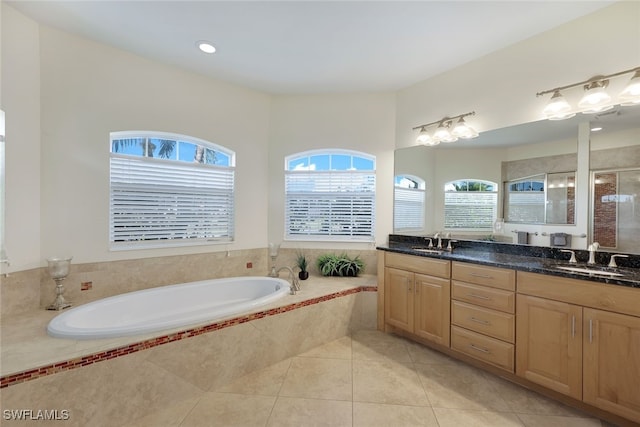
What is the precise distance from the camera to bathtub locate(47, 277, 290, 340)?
1863 millimetres

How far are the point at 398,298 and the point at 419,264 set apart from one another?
1.50 ft

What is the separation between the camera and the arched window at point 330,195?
11.9 ft

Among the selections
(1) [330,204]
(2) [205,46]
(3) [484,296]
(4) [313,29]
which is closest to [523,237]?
(3) [484,296]

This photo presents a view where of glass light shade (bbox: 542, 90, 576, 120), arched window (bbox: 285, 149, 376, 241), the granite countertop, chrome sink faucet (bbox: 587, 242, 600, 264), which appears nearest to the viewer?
the granite countertop

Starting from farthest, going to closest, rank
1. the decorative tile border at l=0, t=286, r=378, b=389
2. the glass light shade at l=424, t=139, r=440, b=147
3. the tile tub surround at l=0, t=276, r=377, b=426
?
the glass light shade at l=424, t=139, r=440, b=147
the tile tub surround at l=0, t=276, r=377, b=426
the decorative tile border at l=0, t=286, r=378, b=389

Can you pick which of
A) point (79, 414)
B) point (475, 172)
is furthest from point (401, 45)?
point (79, 414)

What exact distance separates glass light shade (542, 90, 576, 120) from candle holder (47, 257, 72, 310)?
4.09 m

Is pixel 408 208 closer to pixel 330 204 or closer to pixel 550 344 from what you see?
pixel 330 204

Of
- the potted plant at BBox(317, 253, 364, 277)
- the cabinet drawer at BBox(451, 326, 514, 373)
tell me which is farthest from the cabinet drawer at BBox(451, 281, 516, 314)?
the potted plant at BBox(317, 253, 364, 277)

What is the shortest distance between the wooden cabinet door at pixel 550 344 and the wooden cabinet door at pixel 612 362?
0.15 ft

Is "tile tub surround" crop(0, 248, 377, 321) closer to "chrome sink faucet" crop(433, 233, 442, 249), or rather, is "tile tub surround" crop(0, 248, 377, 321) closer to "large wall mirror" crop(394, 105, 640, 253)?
"chrome sink faucet" crop(433, 233, 442, 249)

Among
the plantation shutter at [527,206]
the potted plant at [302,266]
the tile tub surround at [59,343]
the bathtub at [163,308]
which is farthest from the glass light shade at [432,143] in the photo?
the bathtub at [163,308]

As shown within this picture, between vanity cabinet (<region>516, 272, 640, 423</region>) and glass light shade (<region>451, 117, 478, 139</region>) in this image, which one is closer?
vanity cabinet (<region>516, 272, 640, 423</region>)

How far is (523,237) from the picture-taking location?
8.20ft
